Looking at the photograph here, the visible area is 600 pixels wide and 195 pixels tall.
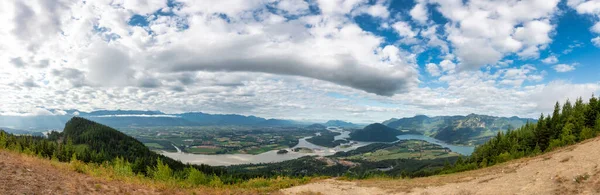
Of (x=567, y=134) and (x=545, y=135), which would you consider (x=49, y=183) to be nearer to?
(x=567, y=134)

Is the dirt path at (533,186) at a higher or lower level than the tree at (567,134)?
lower

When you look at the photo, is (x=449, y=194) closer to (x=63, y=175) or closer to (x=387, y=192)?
(x=387, y=192)

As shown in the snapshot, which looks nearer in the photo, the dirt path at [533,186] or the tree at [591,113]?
the dirt path at [533,186]

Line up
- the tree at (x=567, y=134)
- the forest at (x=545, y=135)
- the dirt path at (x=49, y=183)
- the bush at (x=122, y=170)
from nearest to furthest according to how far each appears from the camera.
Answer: the dirt path at (x=49, y=183) → the bush at (x=122, y=170) → the tree at (x=567, y=134) → the forest at (x=545, y=135)

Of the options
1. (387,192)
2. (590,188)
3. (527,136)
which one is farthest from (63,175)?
(527,136)

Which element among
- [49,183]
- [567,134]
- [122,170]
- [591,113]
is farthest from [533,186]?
[591,113]

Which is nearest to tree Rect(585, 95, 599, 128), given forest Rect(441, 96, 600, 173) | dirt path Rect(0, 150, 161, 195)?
forest Rect(441, 96, 600, 173)

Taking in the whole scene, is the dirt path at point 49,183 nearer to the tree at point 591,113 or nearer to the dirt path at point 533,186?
the dirt path at point 533,186

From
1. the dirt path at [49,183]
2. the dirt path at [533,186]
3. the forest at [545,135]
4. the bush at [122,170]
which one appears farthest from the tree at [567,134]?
the bush at [122,170]

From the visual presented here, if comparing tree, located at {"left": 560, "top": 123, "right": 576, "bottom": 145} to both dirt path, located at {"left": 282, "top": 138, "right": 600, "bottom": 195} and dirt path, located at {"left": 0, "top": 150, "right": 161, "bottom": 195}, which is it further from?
dirt path, located at {"left": 0, "top": 150, "right": 161, "bottom": 195}
